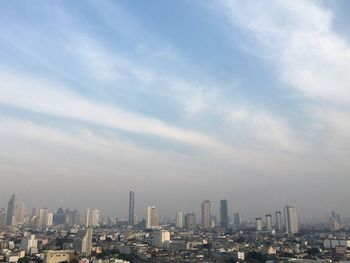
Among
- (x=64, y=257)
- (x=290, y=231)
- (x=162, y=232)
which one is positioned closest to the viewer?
(x=64, y=257)

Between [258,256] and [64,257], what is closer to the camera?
[64,257]

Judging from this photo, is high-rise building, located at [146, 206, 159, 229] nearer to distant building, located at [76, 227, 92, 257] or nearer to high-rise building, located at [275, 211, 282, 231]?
high-rise building, located at [275, 211, 282, 231]

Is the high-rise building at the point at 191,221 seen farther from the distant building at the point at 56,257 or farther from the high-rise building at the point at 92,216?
the distant building at the point at 56,257

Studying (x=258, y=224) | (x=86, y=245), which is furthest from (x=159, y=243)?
(x=258, y=224)

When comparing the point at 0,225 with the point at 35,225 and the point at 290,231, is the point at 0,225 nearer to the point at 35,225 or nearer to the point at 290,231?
the point at 35,225

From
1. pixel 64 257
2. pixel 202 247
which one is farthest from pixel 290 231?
pixel 64 257

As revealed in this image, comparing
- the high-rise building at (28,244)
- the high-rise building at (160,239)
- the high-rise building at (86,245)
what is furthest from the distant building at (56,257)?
the high-rise building at (160,239)

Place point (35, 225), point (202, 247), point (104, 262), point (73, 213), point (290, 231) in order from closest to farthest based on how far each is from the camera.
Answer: point (104, 262)
point (202, 247)
point (290, 231)
point (35, 225)
point (73, 213)

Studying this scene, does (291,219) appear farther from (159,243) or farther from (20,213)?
(20,213)

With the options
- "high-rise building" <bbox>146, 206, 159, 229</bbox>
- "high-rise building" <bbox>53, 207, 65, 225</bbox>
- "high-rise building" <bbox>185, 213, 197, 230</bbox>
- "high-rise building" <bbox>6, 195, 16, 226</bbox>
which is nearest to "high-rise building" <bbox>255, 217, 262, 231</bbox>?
"high-rise building" <bbox>185, 213, 197, 230</bbox>
